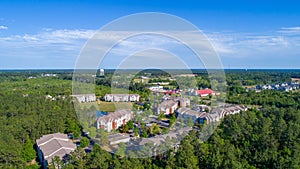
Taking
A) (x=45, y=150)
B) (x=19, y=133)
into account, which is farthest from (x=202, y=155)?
(x=19, y=133)

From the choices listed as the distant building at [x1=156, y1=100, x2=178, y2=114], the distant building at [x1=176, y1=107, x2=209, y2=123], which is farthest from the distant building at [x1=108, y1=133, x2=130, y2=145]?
the distant building at [x1=156, y1=100, x2=178, y2=114]

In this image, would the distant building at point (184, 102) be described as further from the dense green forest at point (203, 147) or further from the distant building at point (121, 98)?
the dense green forest at point (203, 147)

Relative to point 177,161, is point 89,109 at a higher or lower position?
higher

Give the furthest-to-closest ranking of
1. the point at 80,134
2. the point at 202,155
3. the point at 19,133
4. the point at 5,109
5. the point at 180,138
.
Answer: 1. the point at 5,109
2. the point at 80,134
3. the point at 19,133
4. the point at 180,138
5. the point at 202,155

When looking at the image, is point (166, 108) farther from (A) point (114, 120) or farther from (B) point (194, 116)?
(A) point (114, 120)

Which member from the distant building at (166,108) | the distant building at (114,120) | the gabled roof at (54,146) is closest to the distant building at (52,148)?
the gabled roof at (54,146)

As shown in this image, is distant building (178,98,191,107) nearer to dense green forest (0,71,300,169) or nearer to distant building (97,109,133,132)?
distant building (97,109,133,132)

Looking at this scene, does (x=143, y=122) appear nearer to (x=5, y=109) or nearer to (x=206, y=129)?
(x=206, y=129)
